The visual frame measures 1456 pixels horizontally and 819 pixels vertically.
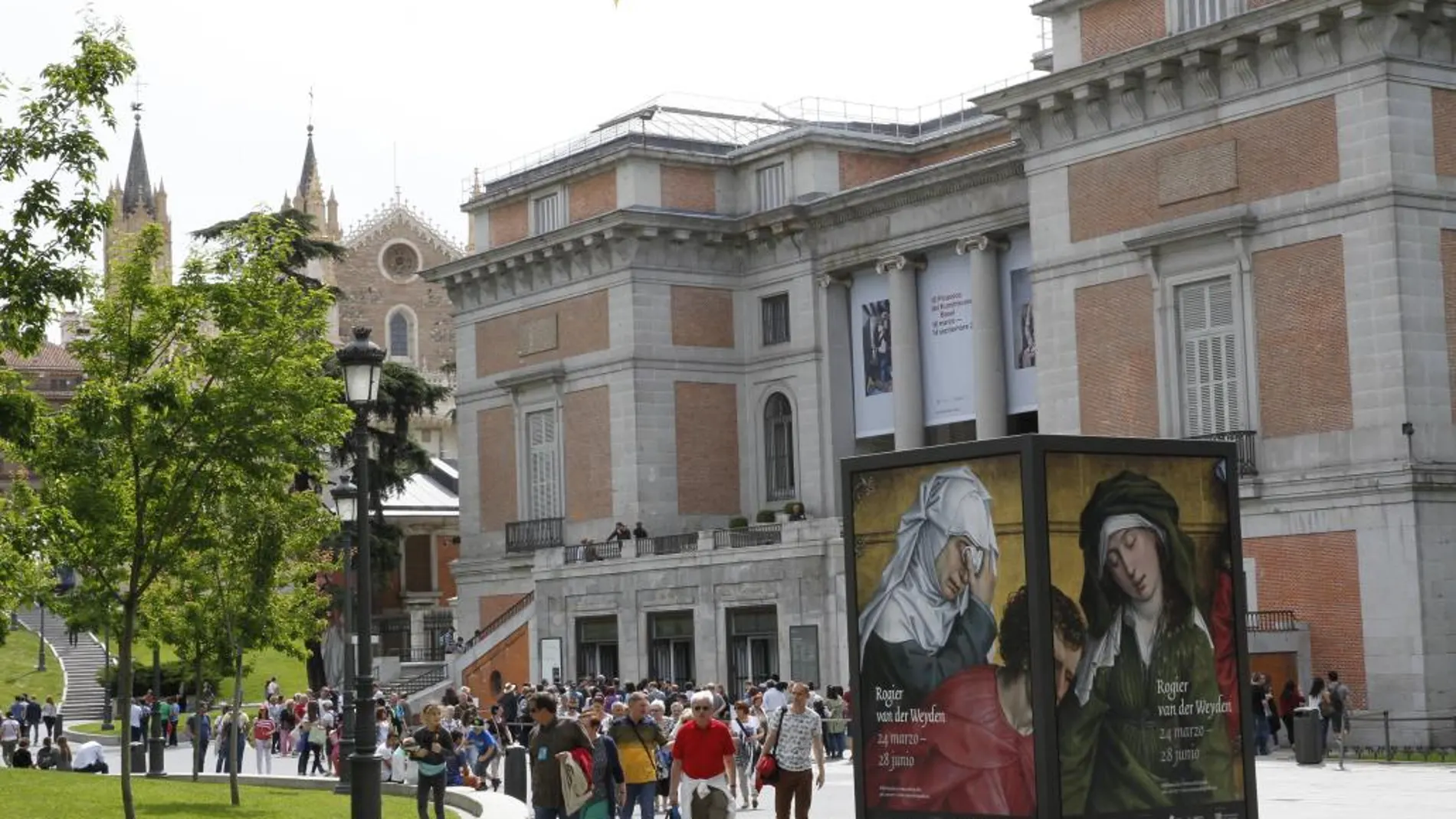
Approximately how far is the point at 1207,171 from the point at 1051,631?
2759 cm

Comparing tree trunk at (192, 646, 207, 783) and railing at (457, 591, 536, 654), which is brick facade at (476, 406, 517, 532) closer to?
railing at (457, 591, 536, 654)

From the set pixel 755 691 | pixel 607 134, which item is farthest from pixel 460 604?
pixel 755 691

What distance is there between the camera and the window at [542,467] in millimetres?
57125

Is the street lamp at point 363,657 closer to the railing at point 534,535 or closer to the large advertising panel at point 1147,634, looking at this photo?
the large advertising panel at point 1147,634

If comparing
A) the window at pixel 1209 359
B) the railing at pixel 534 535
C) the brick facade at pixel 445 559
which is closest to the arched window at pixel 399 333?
the brick facade at pixel 445 559

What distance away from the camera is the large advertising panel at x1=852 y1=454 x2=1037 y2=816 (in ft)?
45.8

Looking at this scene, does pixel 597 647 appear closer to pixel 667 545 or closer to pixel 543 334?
pixel 667 545

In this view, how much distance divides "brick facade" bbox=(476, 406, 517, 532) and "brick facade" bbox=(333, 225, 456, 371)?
160 feet

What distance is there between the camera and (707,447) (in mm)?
55406

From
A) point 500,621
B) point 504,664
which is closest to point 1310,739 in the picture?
point 504,664

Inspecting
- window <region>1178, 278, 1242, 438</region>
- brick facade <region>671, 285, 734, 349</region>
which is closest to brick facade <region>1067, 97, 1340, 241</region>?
window <region>1178, 278, 1242, 438</region>

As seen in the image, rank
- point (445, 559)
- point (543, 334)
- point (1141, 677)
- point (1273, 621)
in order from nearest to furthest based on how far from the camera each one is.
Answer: point (1141, 677) → point (1273, 621) → point (543, 334) → point (445, 559)

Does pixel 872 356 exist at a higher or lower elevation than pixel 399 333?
lower

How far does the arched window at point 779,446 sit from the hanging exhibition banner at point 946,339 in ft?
16.1
